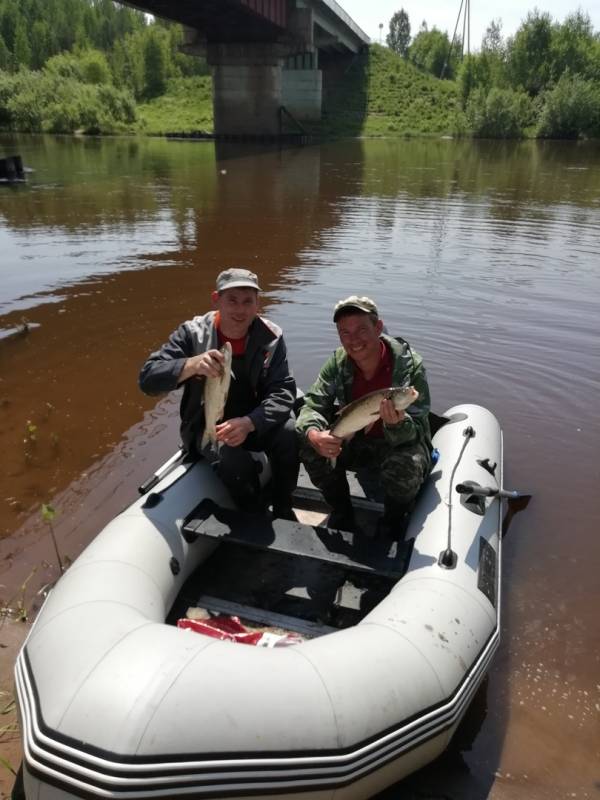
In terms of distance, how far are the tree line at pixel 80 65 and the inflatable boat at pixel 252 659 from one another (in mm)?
49082

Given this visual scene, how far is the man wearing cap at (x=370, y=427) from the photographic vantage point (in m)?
3.52

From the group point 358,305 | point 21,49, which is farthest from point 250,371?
point 21,49

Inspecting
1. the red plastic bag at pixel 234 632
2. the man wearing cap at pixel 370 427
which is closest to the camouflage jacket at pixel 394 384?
the man wearing cap at pixel 370 427

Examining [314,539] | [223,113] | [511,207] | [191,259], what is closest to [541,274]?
[191,259]

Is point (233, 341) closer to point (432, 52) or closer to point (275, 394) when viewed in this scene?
point (275, 394)

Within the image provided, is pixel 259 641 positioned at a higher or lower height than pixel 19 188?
lower

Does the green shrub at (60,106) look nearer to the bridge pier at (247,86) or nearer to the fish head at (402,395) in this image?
the bridge pier at (247,86)

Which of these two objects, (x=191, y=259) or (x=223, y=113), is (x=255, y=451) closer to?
(x=191, y=259)

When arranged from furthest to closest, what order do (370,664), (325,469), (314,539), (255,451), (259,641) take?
(255,451), (325,469), (314,539), (259,641), (370,664)

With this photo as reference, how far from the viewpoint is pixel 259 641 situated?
3.03 m

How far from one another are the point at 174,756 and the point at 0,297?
875 cm

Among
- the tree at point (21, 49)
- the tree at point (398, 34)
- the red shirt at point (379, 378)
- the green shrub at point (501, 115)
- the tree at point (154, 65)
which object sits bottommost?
the red shirt at point (379, 378)

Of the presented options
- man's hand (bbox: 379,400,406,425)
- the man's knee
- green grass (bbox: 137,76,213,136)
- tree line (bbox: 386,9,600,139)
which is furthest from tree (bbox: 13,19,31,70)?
man's hand (bbox: 379,400,406,425)

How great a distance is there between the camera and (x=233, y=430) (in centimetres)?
357
